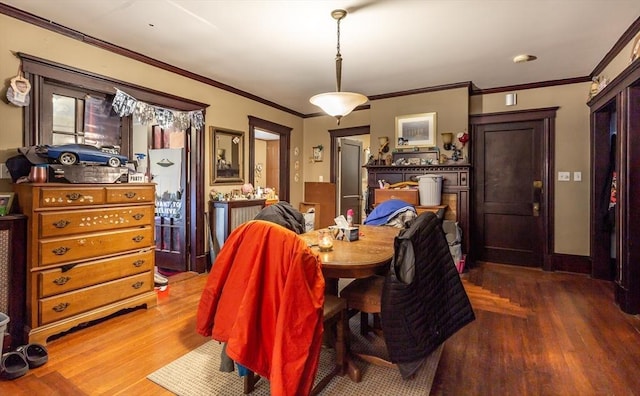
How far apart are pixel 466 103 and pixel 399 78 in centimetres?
100

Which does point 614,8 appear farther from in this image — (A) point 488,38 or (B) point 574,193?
(B) point 574,193

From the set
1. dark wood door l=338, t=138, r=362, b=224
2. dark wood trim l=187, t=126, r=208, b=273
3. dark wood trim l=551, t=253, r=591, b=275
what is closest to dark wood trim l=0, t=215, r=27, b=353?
dark wood trim l=187, t=126, r=208, b=273

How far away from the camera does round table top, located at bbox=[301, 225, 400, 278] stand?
179cm

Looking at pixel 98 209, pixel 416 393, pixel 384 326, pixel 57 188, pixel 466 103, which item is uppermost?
pixel 466 103

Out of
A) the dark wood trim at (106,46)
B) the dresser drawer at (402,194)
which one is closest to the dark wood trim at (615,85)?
the dresser drawer at (402,194)

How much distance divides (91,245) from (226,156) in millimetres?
2212

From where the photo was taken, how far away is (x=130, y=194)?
2822 mm

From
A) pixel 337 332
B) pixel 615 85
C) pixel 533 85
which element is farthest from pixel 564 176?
pixel 337 332

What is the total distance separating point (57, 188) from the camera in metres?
2.34

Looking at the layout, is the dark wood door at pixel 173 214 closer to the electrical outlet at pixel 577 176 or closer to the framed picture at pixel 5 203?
the framed picture at pixel 5 203

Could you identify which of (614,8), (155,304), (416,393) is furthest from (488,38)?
(155,304)

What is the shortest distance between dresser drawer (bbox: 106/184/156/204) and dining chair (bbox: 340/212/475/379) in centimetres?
204

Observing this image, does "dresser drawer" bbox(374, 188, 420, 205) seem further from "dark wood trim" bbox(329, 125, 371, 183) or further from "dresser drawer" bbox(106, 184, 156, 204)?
"dresser drawer" bbox(106, 184, 156, 204)

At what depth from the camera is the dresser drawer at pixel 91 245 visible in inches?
91.2
